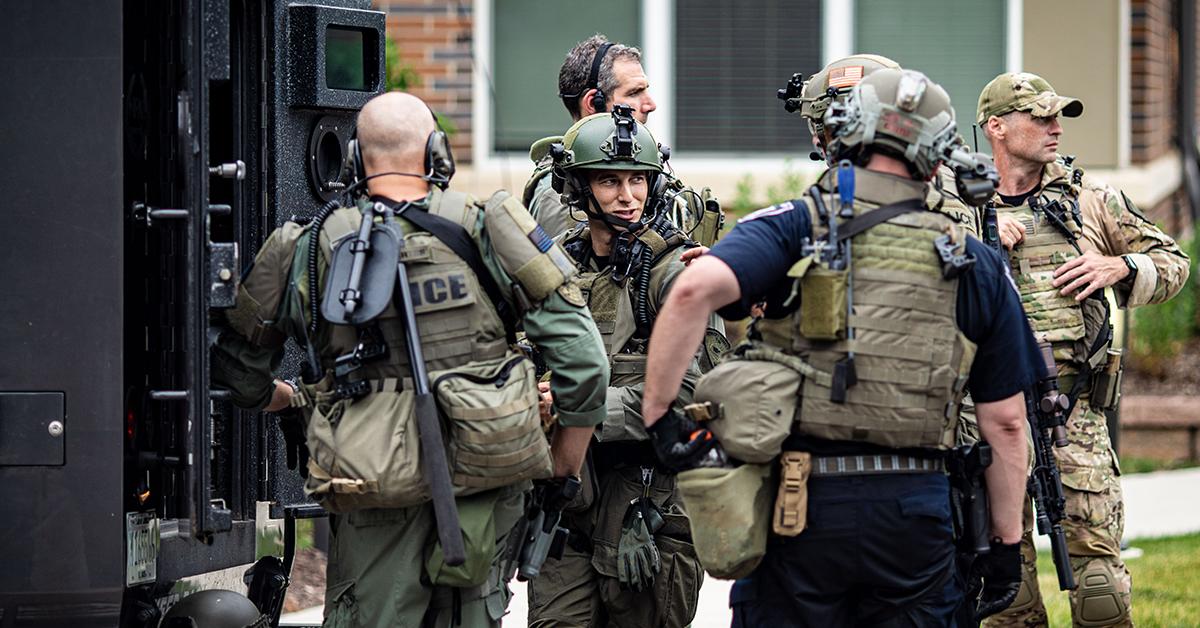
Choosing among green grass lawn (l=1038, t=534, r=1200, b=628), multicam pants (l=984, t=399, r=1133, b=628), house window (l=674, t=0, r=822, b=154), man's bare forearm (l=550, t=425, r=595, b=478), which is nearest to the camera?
man's bare forearm (l=550, t=425, r=595, b=478)

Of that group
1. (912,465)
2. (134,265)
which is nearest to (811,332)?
(912,465)

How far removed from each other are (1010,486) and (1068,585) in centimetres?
124

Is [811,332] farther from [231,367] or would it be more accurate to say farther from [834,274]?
[231,367]

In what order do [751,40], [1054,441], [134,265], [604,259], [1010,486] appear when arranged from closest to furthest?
1. [1010,486]
2. [134,265]
3. [604,259]
4. [1054,441]
5. [751,40]

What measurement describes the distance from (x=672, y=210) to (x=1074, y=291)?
1535 millimetres

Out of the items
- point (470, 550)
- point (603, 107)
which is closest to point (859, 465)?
point (470, 550)

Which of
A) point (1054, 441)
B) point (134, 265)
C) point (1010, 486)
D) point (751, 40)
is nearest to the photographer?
point (1010, 486)

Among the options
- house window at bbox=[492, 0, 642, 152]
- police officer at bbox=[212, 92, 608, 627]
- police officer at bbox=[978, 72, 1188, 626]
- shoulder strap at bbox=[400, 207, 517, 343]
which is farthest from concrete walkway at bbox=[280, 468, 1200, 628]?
house window at bbox=[492, 0, 642, 152]

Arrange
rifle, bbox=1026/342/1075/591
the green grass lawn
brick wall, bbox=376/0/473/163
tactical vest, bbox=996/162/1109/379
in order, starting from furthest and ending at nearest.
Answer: brick wall, bbox=376/0/473/163, the green grass lawn, tactical vest, bbox=996/162/1109/379, rifle, bbox=1026/342/1075/591

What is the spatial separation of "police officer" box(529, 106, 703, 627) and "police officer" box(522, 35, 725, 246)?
1.16ft

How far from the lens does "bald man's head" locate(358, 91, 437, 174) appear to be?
14.6 feet

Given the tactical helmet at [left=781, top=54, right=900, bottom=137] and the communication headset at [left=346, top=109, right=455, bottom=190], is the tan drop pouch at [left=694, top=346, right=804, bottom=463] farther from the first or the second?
the tactical helmet at [left=781, top=54, right=900, bottom=137]

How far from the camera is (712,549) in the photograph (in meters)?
4.32

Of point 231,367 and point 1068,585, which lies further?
point 1068,585
